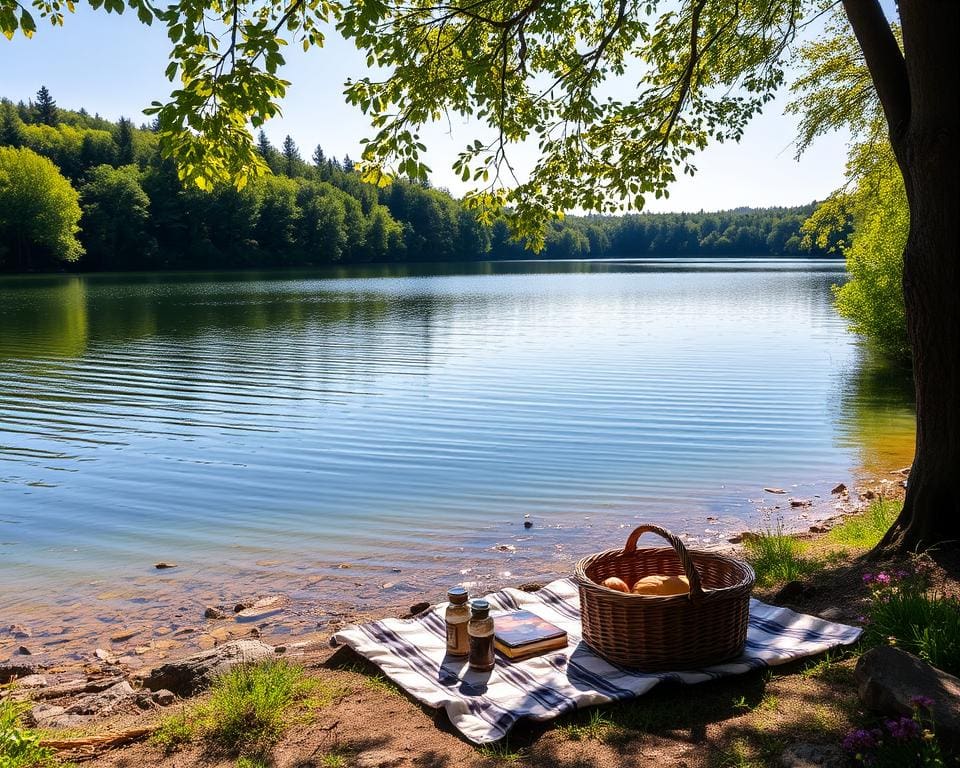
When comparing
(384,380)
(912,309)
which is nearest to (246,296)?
(384,380)

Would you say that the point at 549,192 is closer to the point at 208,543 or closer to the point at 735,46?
the point at 735,46

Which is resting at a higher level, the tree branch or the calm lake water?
the tree branch

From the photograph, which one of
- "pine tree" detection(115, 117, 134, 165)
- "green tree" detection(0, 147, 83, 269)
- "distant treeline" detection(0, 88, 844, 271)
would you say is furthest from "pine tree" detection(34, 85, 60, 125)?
"green tree" detection(0, 147, 83, 269)

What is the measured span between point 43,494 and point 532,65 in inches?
357

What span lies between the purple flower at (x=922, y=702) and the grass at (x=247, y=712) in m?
3.07

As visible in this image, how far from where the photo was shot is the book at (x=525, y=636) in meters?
5.00

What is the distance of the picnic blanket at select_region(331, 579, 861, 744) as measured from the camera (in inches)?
171

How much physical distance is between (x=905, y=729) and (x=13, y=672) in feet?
19.7

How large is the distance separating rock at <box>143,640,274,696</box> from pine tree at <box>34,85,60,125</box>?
6312 inches

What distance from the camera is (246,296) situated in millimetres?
54312

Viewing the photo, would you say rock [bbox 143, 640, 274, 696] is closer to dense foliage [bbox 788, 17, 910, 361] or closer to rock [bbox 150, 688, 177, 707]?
rock [bbox 150, 688, 177, 707]

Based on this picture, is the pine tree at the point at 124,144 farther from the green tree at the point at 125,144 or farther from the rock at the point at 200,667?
the rock at the point at 200,667

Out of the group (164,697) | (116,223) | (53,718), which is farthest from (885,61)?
(116,223)

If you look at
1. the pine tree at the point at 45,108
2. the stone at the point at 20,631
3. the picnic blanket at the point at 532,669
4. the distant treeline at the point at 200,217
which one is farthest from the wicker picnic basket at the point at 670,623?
the pine tree at the point at 45,108
